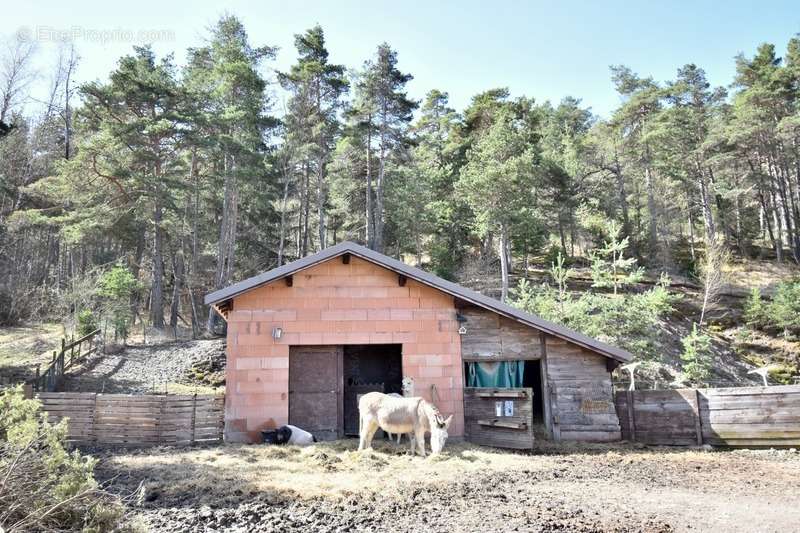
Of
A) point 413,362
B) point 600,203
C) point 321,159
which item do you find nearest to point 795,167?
point 600,203

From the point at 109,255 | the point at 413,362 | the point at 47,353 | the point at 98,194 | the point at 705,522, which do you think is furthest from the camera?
the point at 109,255

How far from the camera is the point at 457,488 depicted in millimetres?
8008

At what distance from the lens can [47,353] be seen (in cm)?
2222

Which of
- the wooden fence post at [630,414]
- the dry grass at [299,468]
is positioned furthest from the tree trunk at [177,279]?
the wooden fence post at [630,414]

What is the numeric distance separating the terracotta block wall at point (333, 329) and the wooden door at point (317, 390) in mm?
396

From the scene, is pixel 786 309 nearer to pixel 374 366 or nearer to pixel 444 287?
pixel 374 366

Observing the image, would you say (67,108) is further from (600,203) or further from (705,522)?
(705,522)

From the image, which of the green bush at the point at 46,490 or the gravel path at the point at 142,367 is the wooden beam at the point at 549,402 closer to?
the green bush at the point at 46,490

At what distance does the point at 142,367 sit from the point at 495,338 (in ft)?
51.9

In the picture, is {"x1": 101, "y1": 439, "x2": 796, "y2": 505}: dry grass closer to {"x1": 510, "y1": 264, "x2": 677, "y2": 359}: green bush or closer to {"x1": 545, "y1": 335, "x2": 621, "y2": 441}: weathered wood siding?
{"x1": 545, "y1": 335, "x2": 621, "y2": 441}: weathered wood siding

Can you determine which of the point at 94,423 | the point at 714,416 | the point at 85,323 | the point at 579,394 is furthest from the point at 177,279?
the point at 714,416

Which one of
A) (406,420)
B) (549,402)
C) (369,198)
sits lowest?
(406,420)

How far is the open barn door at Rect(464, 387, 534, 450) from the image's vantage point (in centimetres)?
1114

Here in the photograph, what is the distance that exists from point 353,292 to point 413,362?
213cm
